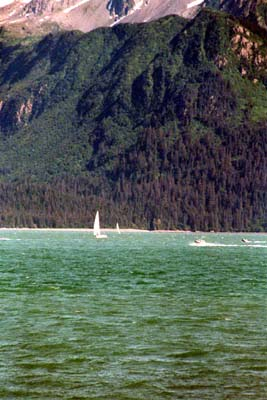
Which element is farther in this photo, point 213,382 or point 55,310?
point 55,310

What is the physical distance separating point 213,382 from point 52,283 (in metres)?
58.1

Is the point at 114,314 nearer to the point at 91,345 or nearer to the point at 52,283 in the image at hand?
the point at 91,345

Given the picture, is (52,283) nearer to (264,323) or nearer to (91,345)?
(264,323)

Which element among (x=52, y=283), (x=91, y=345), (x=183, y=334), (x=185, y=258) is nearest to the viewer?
(x=91, y=345)

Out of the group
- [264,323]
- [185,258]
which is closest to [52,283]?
[264,323]

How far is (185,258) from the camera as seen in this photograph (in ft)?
572

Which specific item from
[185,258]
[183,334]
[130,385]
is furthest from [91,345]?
[185,258]

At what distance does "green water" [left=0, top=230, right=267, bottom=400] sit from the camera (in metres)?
48.2

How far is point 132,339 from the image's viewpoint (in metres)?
60.8

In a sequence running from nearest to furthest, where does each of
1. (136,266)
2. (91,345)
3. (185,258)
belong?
(91,345) → (136,266) → (185,258)

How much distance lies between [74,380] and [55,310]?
88.2 ft

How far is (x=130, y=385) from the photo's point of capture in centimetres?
4828

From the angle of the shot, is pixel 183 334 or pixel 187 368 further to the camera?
pixel 183 334

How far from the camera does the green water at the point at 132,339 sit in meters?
48.2
